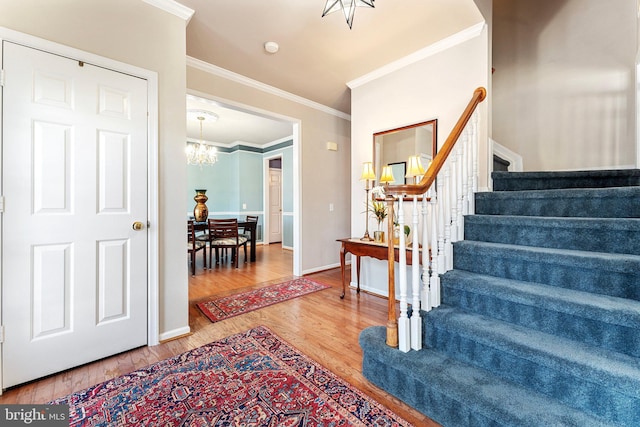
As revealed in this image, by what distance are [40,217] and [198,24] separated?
79.1 inches

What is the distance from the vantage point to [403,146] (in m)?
3.07

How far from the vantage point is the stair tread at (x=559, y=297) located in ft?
3.82

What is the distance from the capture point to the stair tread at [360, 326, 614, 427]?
1054mm

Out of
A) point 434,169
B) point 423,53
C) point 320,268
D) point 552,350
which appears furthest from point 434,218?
point 320,268

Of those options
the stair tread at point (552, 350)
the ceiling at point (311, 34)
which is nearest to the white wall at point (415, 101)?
the ceiling at point (311, 34)

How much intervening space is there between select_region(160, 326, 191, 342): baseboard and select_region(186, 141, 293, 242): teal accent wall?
445cm

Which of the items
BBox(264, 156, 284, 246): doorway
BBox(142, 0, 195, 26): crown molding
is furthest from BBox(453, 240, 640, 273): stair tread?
BBox(264, 156, 284, 246): doorway

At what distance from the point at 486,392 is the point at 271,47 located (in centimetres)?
326

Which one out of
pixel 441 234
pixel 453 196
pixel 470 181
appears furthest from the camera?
pixel 470 181

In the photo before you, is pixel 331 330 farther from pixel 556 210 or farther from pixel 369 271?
pixel 556 210

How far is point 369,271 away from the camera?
340 cm

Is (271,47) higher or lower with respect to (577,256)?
higher

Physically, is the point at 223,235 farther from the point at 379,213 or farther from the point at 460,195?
the point at 460,195

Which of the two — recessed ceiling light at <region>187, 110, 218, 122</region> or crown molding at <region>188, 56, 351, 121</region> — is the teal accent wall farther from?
crown molding at <region>188, 56, 351, 121</region>
